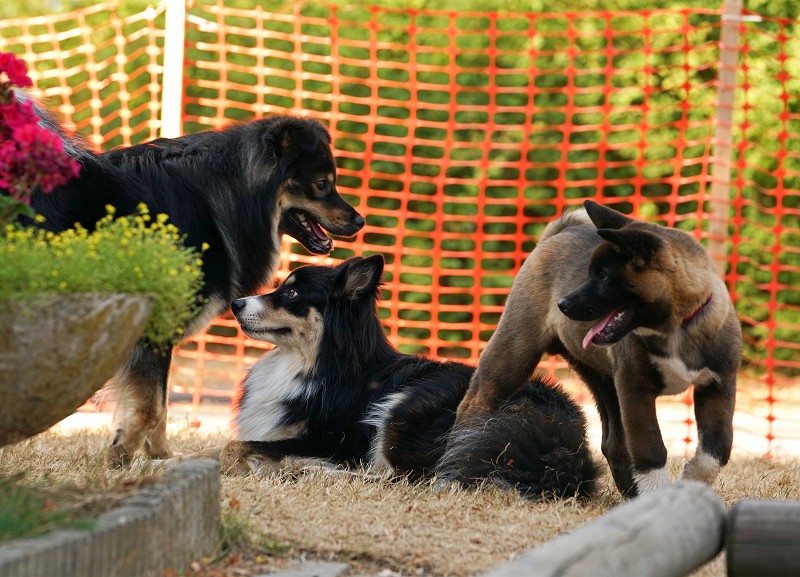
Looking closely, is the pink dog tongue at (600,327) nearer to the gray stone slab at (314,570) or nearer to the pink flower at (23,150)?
the gray stone slab at (314,570)

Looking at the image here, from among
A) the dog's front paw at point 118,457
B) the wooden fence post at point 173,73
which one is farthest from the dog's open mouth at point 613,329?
the wooden fence post at point 173,73

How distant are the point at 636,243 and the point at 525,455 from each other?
109cm

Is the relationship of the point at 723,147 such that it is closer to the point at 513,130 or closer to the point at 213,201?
the point at 513,130

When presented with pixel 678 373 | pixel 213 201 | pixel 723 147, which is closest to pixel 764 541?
pixel 678 373

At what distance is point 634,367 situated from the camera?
414 cm

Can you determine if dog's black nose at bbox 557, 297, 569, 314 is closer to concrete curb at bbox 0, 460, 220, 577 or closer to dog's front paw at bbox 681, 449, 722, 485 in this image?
dog's front paw at bbox 681, 449, 722, 485

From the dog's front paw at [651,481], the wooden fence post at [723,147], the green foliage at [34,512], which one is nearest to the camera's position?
the green foliage at [34,512]

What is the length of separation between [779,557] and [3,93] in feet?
8.54

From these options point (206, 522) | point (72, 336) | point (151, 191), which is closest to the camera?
point (72, 336)

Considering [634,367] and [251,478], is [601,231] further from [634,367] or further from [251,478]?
[251,478]

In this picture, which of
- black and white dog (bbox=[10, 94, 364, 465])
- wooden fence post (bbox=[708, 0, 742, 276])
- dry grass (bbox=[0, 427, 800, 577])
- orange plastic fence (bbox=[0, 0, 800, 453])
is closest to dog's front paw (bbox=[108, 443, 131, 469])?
black and white dog (bbox=[10, 94, 364, 465])

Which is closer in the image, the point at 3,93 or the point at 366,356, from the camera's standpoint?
the point at 3,93

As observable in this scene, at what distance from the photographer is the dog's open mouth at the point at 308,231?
582 centimetres

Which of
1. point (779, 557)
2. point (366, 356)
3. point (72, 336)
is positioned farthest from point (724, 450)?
point (72, 336)
